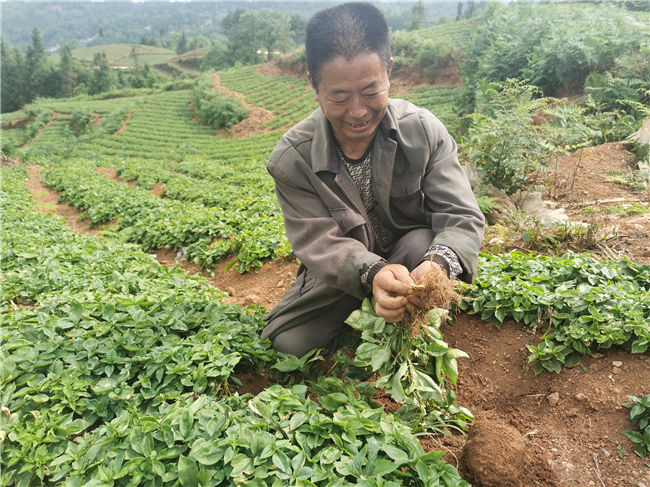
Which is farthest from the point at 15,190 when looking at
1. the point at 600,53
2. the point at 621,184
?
the point at 600,53

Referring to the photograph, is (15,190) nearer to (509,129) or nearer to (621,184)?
(509,129)

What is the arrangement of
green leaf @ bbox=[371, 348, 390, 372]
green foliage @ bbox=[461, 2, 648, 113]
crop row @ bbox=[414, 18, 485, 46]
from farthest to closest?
1. crop row @ bbox=[414, 18, 485, 46]
2. green foliage @ bbox=[461, 2, 648, 113]
3. green leaf @ bbox=[371, 348, 390, 372]

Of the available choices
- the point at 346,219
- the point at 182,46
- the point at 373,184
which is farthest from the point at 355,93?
the point at 182,46

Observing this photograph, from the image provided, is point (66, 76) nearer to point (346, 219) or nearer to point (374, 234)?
point (374, 234)

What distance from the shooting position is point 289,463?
160 centimetres

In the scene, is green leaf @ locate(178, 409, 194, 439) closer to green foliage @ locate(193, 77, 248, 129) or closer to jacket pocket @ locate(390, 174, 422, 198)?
jacket pocket @ locate(390, 174, 422, 198)

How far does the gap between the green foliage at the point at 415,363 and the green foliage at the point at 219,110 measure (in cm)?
2886

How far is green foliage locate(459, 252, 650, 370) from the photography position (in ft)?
7.07

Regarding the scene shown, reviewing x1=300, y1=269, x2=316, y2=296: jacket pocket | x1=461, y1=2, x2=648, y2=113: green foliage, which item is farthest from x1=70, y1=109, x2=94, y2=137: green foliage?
x1=300, y1=269, x2=316, y2=296: jacket pocket

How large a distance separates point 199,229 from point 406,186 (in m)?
3.71

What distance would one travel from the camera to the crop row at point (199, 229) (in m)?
4.62

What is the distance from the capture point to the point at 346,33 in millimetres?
1978

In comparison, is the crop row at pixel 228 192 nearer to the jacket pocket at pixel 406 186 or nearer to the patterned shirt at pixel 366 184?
the patterned shirt at pixel 366 184

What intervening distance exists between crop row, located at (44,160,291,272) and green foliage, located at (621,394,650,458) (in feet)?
10.5
